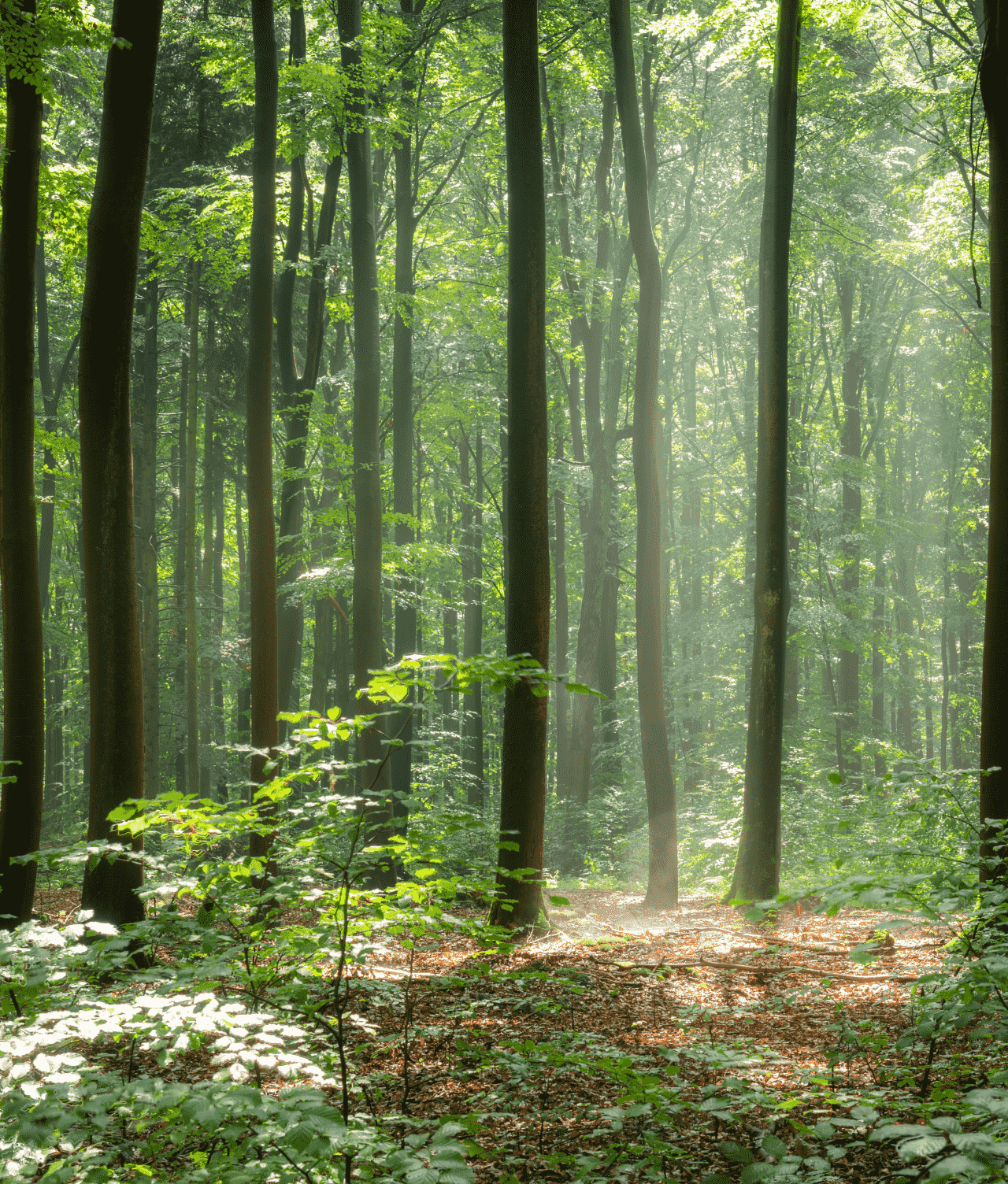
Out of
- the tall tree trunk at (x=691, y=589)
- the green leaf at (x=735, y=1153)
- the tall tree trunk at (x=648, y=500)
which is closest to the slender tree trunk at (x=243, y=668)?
the tall tree trunk at (x=648, y=500)

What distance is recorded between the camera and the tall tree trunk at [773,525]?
28.6 feet

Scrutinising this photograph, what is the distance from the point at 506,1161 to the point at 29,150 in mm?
8171

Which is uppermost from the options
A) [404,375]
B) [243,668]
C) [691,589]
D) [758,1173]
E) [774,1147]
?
[404,375]

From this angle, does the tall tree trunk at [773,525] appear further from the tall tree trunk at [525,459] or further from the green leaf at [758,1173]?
the green leaf at [758,1173]

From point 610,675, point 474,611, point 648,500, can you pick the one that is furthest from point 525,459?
point 474,611

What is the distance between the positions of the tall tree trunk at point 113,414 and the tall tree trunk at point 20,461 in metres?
0.96

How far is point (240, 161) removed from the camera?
15.3 metres

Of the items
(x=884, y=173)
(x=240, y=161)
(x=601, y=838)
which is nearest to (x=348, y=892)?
(x=601, y=838)

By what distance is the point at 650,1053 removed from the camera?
4.32 m

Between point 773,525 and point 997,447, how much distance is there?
2973 millimetres

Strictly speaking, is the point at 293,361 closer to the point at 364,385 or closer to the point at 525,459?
the point at 364,385

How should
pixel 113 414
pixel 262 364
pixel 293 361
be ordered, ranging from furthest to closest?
pixel 293 361 → pixel 262 364 → pixel 113 414

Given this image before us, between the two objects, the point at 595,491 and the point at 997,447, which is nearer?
the point at 997,447

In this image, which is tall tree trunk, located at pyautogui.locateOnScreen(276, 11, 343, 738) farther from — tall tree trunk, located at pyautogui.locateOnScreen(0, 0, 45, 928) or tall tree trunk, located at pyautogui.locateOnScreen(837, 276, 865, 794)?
tall tree trunk, located at pyautogui.locateOnScreen(837, 276, 865, 794)
